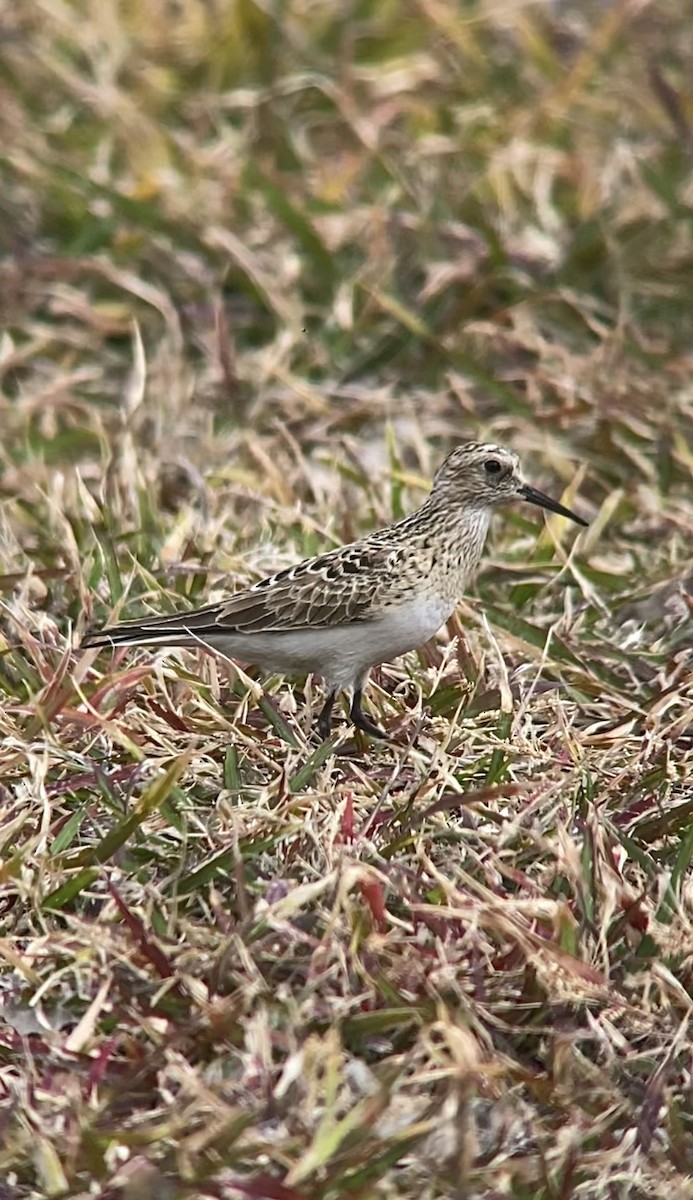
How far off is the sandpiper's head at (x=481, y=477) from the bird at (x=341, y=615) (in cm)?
15

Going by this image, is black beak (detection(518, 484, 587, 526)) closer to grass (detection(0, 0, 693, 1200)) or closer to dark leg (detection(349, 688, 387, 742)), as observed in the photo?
grass (detection(0, 0, 693, 1200))

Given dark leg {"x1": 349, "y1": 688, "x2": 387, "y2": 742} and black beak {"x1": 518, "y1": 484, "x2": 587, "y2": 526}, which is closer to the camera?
dark leg {"x1": 349, "y1": 688, "x2": 387, "y2": 742}

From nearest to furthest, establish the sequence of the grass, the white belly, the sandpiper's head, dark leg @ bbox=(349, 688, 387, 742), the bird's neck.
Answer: the grass → the white belly → dark leg @ bbox=(349, 688, 387, 742) → the bird's neck → the sandpiper's head

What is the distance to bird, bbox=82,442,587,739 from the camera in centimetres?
599

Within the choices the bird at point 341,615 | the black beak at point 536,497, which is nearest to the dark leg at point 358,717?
the bird at point 341,615

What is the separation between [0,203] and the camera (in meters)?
10.0

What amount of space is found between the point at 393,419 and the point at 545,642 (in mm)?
2431

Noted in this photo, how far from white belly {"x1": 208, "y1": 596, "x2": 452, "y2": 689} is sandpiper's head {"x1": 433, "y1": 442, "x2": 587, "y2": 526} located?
48cm

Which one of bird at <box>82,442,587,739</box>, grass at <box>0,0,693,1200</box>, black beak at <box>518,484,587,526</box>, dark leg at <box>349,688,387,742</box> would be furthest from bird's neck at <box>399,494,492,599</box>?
dark leg at <box>349,688,387,742</box>

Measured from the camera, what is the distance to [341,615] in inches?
237

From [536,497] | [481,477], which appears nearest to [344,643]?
[481,477]

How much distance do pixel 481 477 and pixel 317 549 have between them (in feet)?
3.32

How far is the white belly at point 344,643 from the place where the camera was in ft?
19.6

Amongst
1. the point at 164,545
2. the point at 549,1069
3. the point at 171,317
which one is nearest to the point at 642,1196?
the point at 549,1069
